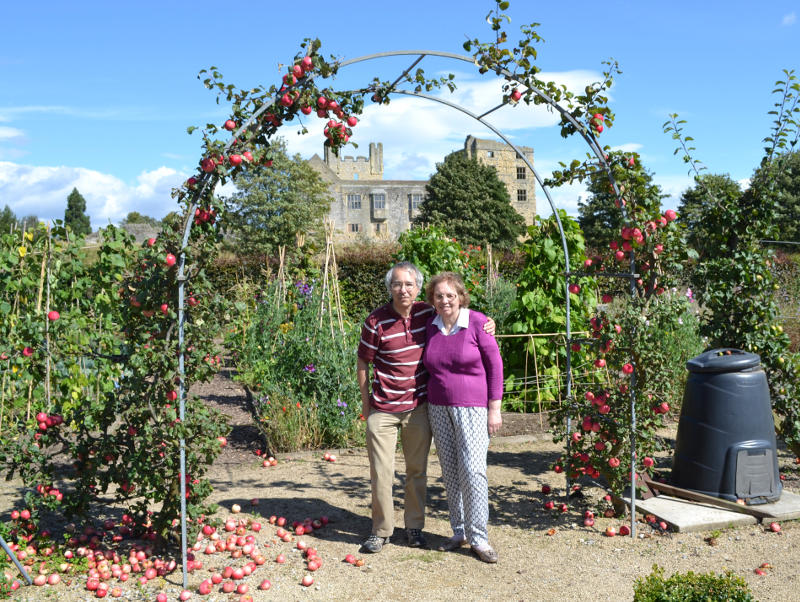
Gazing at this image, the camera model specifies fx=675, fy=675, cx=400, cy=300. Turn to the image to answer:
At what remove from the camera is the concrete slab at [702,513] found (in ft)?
13.3

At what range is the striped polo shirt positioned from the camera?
11.8 ft

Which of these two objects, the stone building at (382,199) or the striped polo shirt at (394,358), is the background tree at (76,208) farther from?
the striped polo shirt at (394,358)

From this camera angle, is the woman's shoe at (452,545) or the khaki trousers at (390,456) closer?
the khaki trousers at (390,456)

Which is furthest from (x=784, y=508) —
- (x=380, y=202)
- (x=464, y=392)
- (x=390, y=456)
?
(x=380, y=202)

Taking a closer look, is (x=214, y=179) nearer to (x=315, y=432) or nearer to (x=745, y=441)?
(x=315, y=432)

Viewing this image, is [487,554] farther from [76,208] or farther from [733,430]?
[76,208]

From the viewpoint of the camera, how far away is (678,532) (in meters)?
4.00

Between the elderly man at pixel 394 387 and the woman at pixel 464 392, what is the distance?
0.08 m

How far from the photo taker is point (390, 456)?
144 inches

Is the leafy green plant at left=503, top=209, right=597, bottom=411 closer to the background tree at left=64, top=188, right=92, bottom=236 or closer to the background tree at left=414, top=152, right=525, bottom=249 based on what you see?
the background tree at left=414, top=152, right=525, bottom=249

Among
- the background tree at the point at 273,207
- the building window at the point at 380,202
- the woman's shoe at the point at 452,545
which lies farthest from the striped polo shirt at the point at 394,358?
the building window at the point at 380,202

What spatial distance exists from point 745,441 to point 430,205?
3022 cm

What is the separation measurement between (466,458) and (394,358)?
2.12 ft

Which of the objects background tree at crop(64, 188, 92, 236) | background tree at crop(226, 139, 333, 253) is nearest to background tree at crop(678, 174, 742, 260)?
background tree at crop(226, 139, 333, 253)
